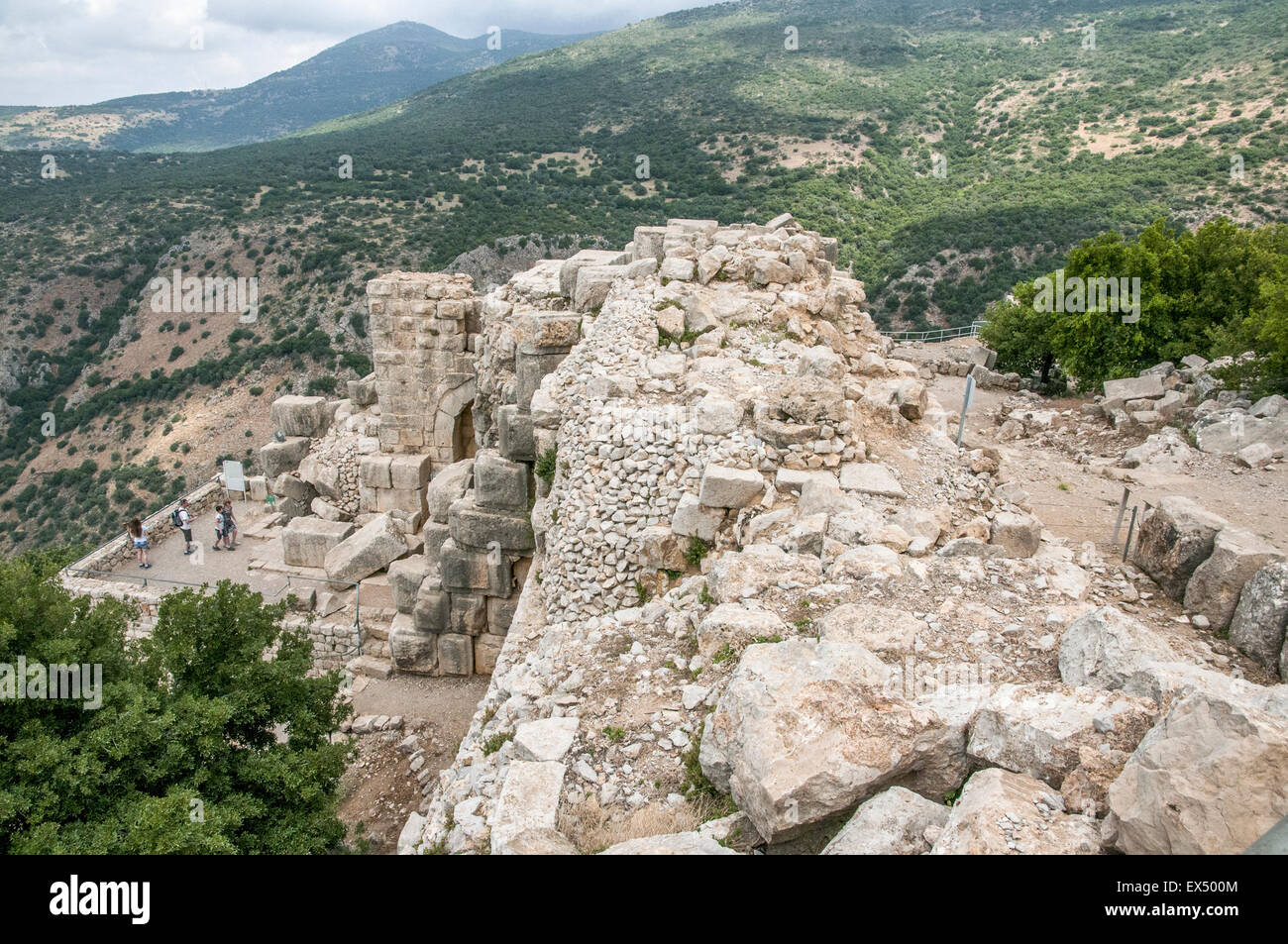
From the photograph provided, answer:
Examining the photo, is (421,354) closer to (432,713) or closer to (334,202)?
(432,713)

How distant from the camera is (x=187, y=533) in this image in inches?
626

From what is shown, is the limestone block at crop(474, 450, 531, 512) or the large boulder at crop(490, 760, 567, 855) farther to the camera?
the limestone block at crop(474, 450, 531, 512)

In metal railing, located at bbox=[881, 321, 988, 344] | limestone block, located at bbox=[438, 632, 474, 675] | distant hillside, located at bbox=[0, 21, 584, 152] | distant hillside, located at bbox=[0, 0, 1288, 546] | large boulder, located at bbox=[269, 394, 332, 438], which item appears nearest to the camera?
limestone block, located at bbox=[438, 632, 474, 675]

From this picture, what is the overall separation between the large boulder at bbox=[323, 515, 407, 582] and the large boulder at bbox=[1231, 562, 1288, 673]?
1144cm

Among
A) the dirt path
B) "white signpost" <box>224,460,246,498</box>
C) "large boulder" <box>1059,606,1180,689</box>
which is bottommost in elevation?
the dirt path

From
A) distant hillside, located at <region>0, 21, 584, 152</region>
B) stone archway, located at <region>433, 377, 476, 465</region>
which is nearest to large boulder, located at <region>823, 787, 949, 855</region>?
stone archway, located at <region>433, 377, 476, 465</region>

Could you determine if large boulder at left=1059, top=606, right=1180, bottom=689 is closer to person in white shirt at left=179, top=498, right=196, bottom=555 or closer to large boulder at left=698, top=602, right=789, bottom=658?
large boulder at left=698, top=602, right=789, bottom=658

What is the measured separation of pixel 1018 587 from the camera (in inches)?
237

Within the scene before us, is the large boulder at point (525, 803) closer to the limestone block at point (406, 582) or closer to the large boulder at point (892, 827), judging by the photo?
the large boulder at point (892, 827)

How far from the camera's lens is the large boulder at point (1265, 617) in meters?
5.47

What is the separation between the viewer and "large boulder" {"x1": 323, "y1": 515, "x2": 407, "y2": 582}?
13.2 m

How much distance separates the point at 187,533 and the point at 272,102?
467 feet

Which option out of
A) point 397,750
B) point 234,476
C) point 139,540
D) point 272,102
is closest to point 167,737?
point 397,750

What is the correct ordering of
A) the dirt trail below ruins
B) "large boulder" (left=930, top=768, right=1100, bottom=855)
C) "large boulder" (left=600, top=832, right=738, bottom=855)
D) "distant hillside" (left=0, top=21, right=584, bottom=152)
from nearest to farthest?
1. "large boulder" (left=930, top=768, right=1100, bottom=855)
2. "large boulder" (left=600, top=832, right=738, bottom=855)
3. the dirt trail below ruins
4. "distant hillside" (left=0, top=21, right=584, bottom=152)
